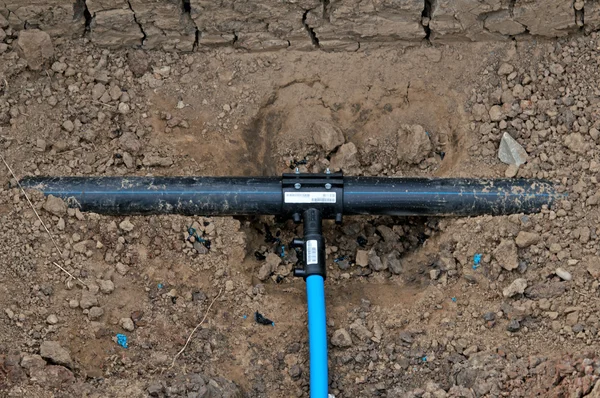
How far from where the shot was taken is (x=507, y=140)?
4.60 metres

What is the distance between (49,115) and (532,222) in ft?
7.86

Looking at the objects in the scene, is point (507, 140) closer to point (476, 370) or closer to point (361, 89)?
point (361, 89)

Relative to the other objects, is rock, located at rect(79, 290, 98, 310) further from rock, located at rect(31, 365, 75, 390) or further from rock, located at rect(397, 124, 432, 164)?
rock, located at rect(397, 124, 432, 164)

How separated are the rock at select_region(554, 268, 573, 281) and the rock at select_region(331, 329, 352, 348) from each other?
0.97m

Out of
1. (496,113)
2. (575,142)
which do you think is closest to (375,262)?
(496,113)

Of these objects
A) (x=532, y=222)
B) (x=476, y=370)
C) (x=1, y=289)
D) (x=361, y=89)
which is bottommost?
(x=476, y=370)

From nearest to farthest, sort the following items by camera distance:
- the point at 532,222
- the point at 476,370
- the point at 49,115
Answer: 1. the point at 476,370
2. the point at 532,222
3. the point at 49,115

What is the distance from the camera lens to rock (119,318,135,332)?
4.11m

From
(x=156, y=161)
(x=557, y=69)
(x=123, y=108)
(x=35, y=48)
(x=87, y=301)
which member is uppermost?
(x=35, y=48)

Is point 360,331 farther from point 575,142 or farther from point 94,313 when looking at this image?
point 575,142

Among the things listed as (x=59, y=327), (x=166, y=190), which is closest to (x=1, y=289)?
(x=59, y=327)

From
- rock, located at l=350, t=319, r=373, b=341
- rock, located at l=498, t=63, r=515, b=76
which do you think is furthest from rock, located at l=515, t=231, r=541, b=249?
rock, located at l=498, t=63, r=515, b=76

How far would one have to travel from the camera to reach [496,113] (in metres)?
Result: 4.67

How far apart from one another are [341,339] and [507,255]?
0.84m
